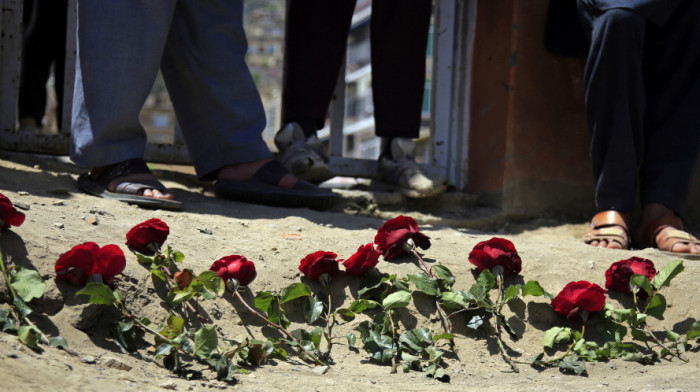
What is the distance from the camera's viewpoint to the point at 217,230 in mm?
2193

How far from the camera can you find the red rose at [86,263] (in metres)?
1.57

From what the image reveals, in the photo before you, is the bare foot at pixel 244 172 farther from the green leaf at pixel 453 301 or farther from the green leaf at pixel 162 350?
the green leaf at pixel 162 350

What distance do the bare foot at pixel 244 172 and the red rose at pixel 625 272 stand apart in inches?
46.7

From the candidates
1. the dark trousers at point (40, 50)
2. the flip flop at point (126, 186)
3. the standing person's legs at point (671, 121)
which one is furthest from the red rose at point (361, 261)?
the dark trousers at point (40, 50)

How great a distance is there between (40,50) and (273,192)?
244cm

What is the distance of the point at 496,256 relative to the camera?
6.55ft

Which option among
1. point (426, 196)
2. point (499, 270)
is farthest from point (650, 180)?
point (499, 270)

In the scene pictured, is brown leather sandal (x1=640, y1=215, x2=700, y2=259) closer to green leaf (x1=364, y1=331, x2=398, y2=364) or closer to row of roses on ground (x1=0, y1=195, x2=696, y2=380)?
row of roses on ground (x1=0, y1=195, x2=696, y2=380)

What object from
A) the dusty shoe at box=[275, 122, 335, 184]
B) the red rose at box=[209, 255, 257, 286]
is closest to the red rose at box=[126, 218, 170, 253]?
the red rose at box=[209, 255, 257, 286]

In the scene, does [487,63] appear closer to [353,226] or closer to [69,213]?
[353,226]

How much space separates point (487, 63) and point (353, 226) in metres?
1.28

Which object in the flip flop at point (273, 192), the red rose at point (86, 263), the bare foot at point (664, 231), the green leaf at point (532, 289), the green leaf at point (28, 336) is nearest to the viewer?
the green leaf at point (28, 336)

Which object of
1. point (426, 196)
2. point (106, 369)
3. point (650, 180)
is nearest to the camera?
point (106, 369)

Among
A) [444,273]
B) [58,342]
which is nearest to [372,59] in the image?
[444,273]
